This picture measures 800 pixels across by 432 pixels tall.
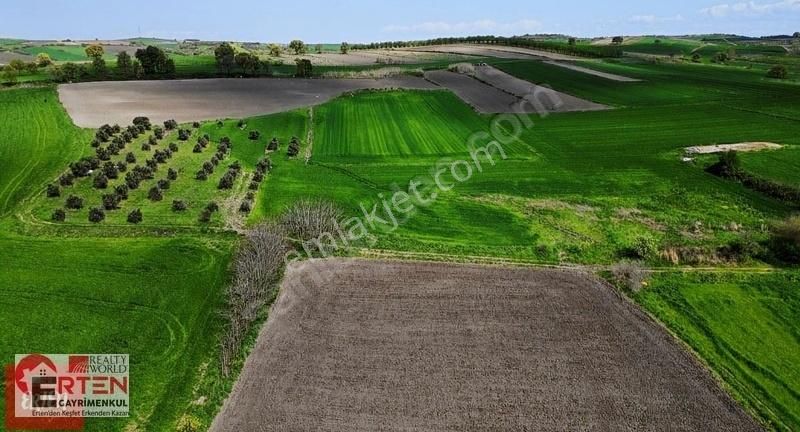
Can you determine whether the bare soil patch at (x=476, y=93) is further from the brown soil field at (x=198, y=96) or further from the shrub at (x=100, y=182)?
the shrub at (x=100, y=182)

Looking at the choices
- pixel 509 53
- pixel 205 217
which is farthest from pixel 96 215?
pixel 509 53

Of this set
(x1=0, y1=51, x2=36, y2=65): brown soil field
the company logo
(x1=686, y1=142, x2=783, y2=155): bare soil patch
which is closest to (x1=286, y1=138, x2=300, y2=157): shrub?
the company logo

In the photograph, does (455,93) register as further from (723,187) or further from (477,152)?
(723,187)

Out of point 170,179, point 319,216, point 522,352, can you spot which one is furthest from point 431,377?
point 170,179

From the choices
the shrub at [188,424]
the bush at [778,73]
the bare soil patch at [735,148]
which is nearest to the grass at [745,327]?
the shrub at [188,424]

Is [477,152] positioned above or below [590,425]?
above
